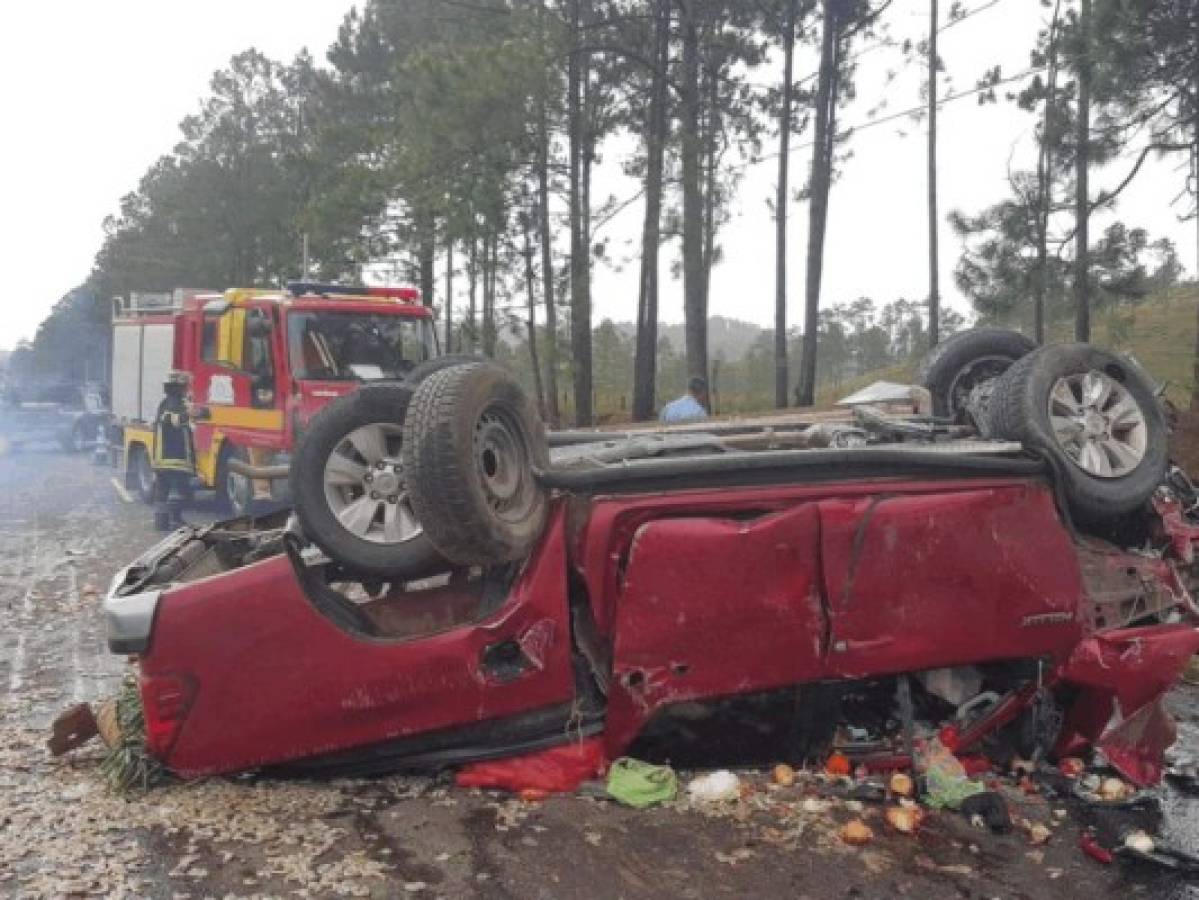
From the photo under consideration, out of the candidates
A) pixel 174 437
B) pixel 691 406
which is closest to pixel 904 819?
pixel 691 406

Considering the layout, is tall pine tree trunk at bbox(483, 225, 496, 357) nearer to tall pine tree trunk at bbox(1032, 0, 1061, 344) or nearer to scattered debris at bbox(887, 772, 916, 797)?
tall pine tree trunk at bbox(1032, 0, 1061, 344)

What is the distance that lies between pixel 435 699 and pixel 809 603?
1312mm

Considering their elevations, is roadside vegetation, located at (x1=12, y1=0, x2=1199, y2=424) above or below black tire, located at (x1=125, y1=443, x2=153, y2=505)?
above

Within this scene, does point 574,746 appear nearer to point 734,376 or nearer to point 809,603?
point 809,603

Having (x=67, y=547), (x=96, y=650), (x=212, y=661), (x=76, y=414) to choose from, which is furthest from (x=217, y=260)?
(x=212, y=661)

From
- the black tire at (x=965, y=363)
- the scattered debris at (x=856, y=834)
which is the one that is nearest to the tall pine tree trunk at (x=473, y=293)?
the black tire at (x=965, y=363)

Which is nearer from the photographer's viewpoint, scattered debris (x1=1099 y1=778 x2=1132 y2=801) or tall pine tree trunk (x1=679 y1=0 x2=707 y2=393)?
scattered debris (x1=1099 y1=778 x2=1132 y2=801)

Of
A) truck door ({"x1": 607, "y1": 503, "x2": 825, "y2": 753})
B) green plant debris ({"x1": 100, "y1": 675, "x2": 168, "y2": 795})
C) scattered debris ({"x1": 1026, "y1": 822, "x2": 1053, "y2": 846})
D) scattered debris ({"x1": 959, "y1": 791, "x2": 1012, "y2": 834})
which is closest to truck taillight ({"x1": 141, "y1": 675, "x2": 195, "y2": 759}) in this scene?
green plant debris ({"x1": 100, "y1": 675, "x2": 168, "y2": 795})

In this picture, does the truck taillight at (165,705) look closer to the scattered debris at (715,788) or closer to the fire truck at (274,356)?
the scattered debris at (715,788)

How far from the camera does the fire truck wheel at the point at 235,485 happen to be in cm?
1085

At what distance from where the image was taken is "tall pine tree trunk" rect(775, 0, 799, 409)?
1934 centimetres

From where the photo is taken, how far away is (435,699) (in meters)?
3.59

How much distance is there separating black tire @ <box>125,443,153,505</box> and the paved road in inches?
418

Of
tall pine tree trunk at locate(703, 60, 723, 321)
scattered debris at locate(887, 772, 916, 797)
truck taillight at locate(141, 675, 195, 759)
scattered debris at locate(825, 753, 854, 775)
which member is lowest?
scattered debris at locate(887, 772, 916, 797)
